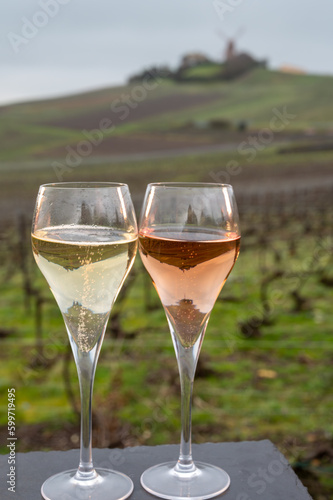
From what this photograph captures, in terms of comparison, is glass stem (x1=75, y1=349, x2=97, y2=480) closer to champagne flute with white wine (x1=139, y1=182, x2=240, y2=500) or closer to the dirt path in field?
champagne flute with white wine (x1=139, y1=182, x2=240, y2=500)

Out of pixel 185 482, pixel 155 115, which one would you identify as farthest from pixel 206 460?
pixel 155 115

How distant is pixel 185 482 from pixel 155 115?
33.4 meters

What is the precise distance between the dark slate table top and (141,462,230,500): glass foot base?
2 cm

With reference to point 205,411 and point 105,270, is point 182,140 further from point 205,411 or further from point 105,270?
point 105,270

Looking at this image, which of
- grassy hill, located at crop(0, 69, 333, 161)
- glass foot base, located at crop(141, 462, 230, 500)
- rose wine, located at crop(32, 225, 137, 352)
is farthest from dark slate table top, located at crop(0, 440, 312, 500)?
grassy hill, located at crop(0, 69, 333, 161)

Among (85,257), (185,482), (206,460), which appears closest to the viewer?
(85,257)

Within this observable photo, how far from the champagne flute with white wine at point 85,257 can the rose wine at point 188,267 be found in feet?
0.15

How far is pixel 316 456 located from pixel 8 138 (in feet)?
112

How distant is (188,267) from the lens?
3.30ft

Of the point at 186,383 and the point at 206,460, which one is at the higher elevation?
the point at 186,383

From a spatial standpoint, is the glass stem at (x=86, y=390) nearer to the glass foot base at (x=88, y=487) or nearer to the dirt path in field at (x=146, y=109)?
the glass foot base at (x=88, y=487)

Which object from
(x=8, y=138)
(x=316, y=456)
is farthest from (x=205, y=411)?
(x=8, y=138)

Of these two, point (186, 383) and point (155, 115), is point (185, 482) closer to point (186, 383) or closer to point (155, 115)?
point (186, 383)

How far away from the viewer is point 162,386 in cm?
513
